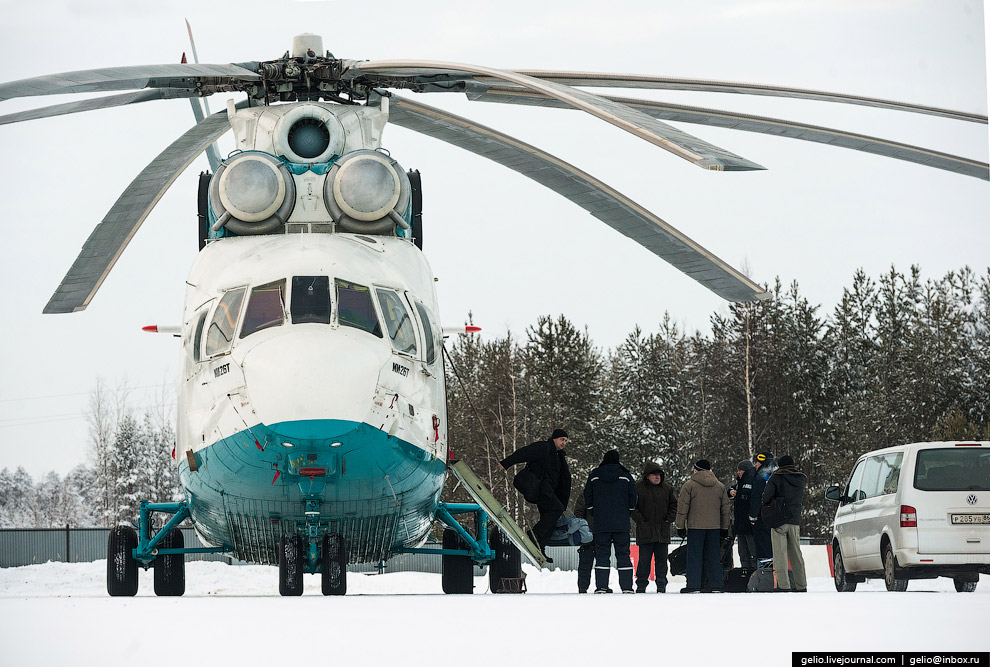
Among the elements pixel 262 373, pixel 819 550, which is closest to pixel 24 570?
pixel 262 373

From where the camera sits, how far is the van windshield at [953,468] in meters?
13.4

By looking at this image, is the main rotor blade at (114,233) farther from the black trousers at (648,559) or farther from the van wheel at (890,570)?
the van wheel at (890,570)

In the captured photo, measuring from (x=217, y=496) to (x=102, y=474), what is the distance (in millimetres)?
55193

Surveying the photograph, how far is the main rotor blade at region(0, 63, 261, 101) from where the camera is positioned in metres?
9.48

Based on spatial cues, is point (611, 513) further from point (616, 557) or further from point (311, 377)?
point (311, 377)

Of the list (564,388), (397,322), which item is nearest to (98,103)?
(397,322)

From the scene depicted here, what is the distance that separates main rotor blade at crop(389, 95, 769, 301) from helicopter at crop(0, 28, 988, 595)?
0.03 metres

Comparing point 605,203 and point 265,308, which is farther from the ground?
point 605,203

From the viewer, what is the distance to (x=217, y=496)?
39.7 ft

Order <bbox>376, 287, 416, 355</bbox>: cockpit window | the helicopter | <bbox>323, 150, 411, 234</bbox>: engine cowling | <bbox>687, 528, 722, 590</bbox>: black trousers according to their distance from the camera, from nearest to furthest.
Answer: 1. the helicopter
2. <bbox>376, 287, 416, 355</bbox>: cockpit window
3. <bbox>323, 150, 411, 234</bbox>: engine cowling
4. <bbox>687, 528, 722, 590</bbox>: black trousers

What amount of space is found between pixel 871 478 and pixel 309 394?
7.38 m

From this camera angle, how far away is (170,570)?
1535 cm

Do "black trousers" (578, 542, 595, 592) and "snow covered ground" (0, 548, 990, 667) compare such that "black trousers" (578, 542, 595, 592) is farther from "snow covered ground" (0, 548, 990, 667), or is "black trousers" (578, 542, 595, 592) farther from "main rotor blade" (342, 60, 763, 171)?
"main rotor blade" (342, 60, 763, 171)

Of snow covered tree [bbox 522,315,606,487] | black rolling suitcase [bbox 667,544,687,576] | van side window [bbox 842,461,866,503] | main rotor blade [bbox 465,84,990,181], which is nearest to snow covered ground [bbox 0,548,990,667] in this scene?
main rotor blade [bbox 465,84,990,181]
